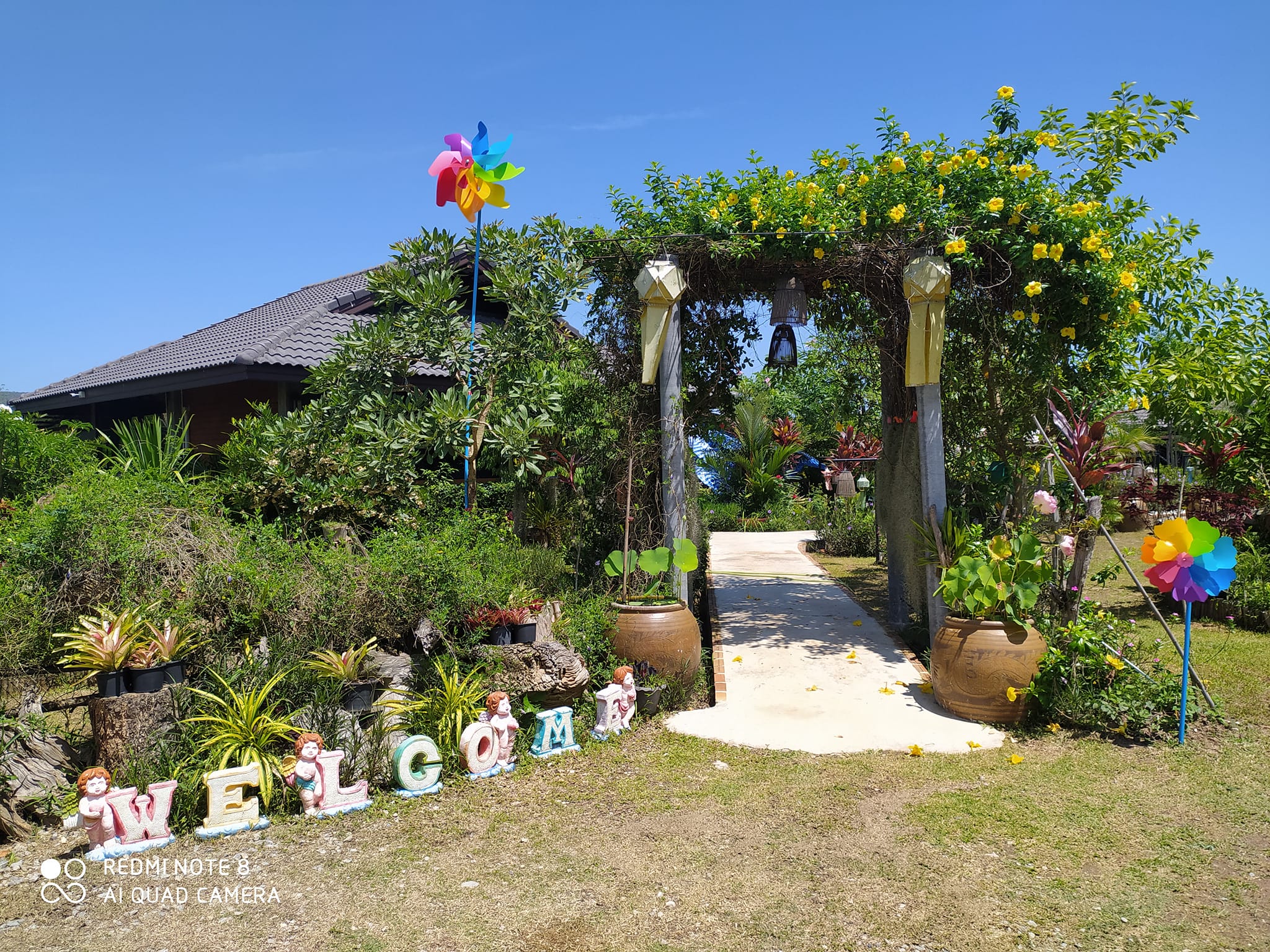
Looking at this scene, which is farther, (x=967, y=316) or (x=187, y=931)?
(x=967, y=316)

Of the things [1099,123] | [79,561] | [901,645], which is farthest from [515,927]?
[1099,123]

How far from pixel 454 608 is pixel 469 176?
396cm

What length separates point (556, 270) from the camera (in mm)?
7297

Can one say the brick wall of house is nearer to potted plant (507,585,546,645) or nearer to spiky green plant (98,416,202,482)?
spiky green plant (98,416,202,482)

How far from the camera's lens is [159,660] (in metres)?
4.37

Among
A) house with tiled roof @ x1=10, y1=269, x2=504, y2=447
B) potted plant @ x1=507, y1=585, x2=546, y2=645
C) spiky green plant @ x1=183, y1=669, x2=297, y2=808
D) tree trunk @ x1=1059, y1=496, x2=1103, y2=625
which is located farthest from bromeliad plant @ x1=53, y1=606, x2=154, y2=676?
tree trunk @ x1=1059, y1=496, x2=1103, y2=625

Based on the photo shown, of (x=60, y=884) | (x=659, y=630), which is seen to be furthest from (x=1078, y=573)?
(x=60, y=884)

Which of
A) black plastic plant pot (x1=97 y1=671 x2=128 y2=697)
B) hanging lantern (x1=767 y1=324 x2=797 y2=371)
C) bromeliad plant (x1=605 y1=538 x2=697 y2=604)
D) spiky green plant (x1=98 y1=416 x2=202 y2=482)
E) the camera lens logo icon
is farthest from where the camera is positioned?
hanging lantern (x1=767 y1=324 x2=797 y2=371)

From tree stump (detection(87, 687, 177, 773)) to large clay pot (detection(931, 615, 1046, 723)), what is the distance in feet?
15.3

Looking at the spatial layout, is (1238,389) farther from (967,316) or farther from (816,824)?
(816,824)

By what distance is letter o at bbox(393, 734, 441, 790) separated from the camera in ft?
14.2

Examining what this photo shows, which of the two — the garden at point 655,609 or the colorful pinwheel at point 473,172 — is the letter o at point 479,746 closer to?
the garden at point 655,609

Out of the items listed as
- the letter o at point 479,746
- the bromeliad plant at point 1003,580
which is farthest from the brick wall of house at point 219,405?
the bromeliad plant at point 1003,580

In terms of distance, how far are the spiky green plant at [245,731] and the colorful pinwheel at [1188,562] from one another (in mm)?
4892
